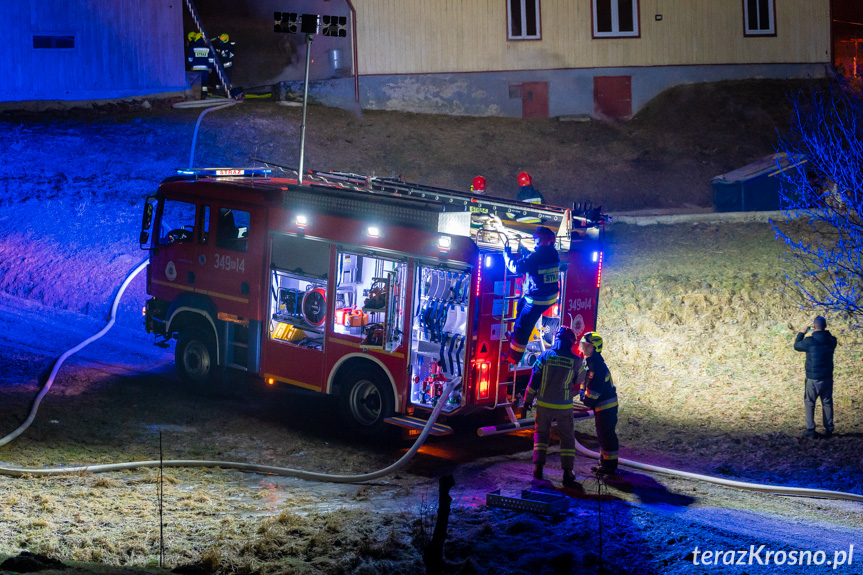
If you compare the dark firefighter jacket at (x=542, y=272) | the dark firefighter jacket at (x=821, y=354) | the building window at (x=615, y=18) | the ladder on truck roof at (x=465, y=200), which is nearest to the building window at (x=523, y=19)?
the building window at (x=615, y=18)

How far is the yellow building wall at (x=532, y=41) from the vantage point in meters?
28.8

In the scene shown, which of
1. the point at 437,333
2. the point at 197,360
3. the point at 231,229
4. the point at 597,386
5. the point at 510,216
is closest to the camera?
the point at 597,386

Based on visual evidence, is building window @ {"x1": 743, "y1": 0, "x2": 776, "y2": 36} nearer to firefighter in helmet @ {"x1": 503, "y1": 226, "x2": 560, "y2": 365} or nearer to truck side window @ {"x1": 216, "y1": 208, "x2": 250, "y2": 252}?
truck side window @ {"x1": 216, "y1": 208, "x2": 250, "y2": 252}

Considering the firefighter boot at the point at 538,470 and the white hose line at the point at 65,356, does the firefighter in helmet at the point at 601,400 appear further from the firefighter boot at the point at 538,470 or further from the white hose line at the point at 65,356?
the white hose line at the point at 65,356

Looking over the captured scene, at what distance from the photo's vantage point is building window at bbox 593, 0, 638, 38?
2902 cm

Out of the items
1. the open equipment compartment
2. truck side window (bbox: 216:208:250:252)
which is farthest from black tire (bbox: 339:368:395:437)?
truck side window (bbox: 216:208:250:252)

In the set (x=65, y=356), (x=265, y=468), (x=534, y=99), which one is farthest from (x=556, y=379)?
(x=534, y=99)

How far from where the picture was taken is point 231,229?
40.5 ft

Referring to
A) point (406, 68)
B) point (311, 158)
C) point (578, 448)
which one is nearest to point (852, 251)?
point (578, 448)

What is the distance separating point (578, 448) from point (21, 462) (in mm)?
5972

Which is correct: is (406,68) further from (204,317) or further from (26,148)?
(204,317)

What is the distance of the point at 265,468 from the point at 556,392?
316cm

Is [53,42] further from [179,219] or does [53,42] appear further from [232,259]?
[232,259]

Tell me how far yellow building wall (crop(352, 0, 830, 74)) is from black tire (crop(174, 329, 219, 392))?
1793 cm
